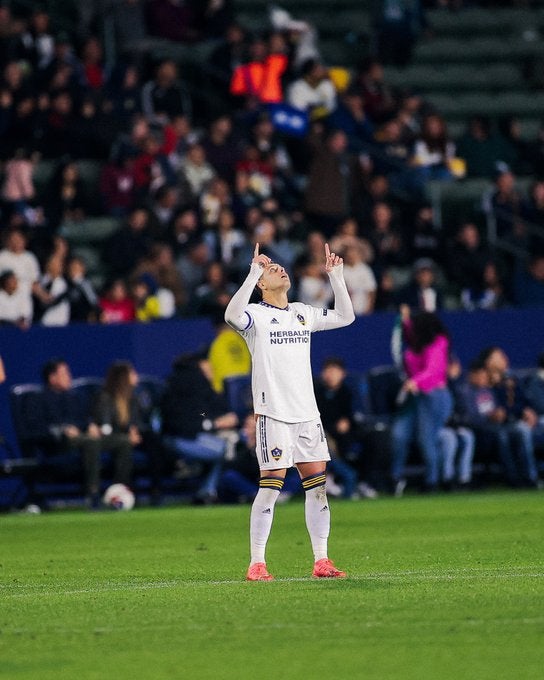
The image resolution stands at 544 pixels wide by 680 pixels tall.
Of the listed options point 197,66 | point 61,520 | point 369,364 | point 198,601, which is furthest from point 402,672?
point 197,66

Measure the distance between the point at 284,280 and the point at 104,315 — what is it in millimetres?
10296

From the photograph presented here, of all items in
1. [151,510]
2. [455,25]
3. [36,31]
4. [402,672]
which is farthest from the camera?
[455,25]

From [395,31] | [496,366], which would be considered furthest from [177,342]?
[395,31]

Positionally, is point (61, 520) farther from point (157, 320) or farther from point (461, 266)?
point (461, 266)

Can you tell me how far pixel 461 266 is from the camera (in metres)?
25.0

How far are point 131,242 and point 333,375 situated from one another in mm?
3859

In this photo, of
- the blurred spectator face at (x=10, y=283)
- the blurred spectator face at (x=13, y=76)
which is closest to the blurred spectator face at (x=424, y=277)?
the blurred spectator face at (x=10, y=283)

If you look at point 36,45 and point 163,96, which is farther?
point 163,96

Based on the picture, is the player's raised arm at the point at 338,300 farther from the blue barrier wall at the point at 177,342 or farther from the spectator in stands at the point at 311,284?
the spectator in stands at the point at 311,284

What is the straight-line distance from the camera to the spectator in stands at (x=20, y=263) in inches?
819

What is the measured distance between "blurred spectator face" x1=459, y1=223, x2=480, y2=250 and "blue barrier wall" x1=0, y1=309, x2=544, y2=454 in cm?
210

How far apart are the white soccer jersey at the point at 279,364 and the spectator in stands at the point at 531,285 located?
13.7 m

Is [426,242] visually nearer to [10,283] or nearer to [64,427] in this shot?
[10,283]

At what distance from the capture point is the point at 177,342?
70.3 ft
